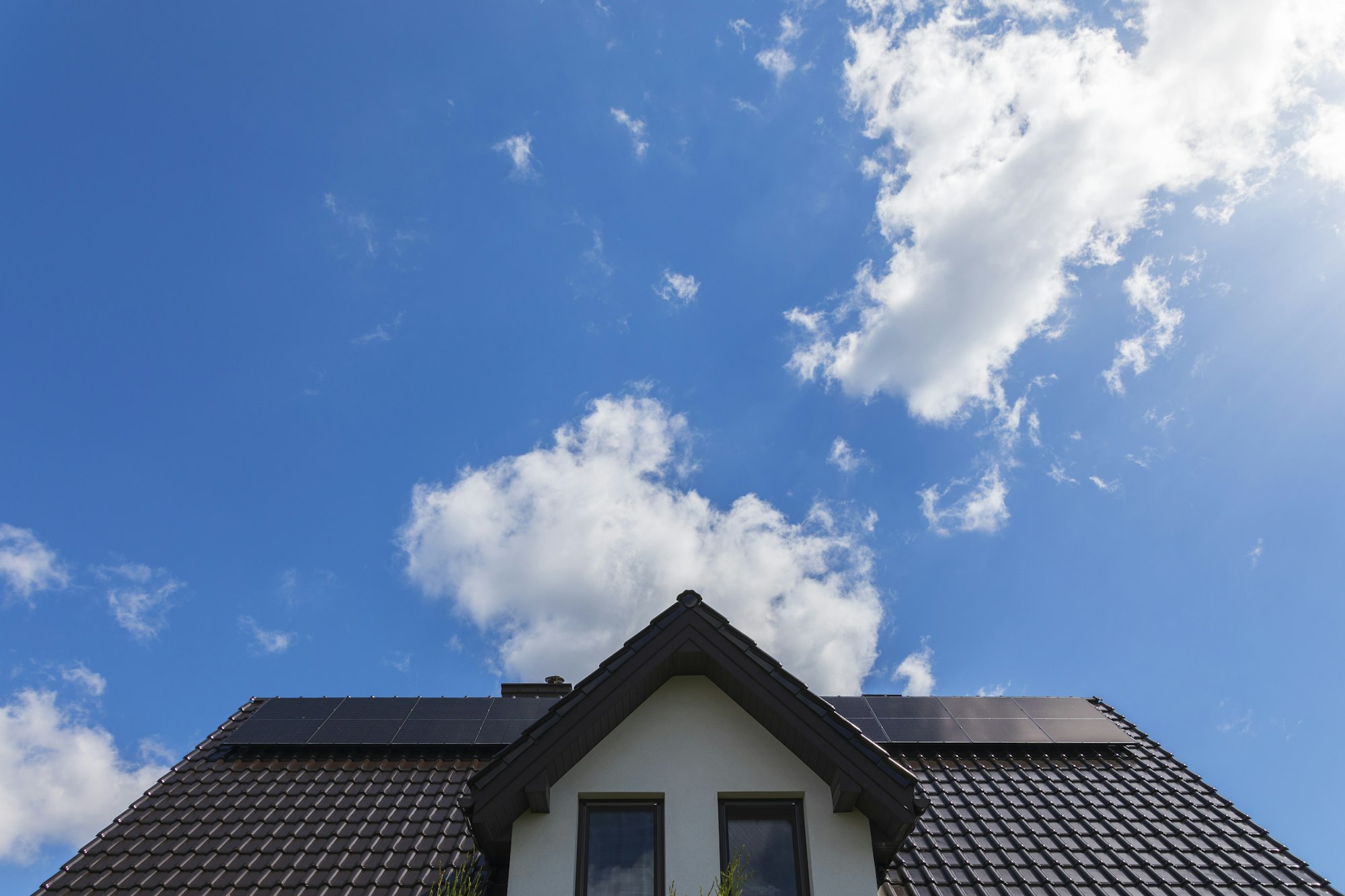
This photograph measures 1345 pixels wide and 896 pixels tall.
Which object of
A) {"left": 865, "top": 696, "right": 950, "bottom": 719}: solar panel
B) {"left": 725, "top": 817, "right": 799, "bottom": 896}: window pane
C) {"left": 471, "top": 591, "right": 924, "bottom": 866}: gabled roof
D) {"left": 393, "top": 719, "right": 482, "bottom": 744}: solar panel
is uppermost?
{"left": 865, "top": 696, "right": 950, "bottom": 719}: solar panel

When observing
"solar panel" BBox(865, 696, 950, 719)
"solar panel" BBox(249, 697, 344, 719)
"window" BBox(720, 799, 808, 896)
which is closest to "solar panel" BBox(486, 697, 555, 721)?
"solar panel" BBox(249, 697, 344, 719)

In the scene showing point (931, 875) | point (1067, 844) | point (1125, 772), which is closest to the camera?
point (931, 875)

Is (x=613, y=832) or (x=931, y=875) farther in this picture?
(x=931, y=875)

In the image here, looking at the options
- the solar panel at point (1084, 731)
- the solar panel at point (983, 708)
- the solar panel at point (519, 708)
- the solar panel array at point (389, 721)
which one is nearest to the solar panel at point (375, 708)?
the solar panel array at point (389, 721)

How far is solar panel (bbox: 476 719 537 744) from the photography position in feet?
40.7

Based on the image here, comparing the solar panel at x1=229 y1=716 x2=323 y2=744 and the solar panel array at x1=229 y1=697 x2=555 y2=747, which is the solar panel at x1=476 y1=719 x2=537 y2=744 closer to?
the solar panel array at x1=229 y1=697 x2=555 y2=747

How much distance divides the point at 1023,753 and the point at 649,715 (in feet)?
23.1

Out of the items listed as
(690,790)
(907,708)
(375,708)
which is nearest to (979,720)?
(907,708)

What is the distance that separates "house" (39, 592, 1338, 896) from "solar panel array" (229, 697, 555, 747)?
8 cm

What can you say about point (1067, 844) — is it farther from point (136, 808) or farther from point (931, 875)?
point (136, 808)

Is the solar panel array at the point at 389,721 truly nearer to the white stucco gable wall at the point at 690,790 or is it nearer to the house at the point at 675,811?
the house at the point at 675,811

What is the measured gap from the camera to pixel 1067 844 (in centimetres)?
1035

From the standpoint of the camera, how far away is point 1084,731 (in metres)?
13.2

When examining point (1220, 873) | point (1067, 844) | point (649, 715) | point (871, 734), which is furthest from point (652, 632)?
point (1220, 873)
